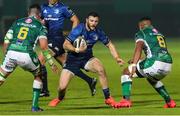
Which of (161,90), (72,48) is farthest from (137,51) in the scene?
(72,48)

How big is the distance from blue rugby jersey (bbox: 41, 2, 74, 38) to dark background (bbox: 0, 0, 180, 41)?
99.0 feet

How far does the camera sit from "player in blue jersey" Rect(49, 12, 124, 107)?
627 inches

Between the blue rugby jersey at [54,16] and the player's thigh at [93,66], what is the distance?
10.2ft

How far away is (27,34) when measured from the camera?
15.3m

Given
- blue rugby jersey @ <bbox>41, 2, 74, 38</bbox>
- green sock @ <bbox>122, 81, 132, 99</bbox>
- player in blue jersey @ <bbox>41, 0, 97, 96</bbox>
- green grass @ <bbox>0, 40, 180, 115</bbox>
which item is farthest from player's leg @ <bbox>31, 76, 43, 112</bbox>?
blue rugby jersey @ <bbox>41, 2, 74, 38</bbox>

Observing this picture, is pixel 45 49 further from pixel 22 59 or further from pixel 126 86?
pixel 126 86

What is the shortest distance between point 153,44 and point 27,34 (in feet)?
7.98

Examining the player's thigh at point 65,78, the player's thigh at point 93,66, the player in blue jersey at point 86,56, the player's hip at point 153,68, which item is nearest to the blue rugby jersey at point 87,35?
the player in blue jersey at point 86,56

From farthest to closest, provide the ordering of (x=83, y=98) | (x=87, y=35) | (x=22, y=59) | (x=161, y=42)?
(x=83, y=98), (x=87, y=35), (x=161, y=42), (x=22, y=59)

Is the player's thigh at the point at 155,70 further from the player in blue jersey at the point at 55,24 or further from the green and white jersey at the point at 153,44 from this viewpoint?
the player in blue jersey at the point at 55,24

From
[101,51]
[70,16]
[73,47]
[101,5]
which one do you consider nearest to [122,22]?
[101,5]

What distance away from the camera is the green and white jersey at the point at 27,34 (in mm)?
15250

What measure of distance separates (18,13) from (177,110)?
33900 millimetres

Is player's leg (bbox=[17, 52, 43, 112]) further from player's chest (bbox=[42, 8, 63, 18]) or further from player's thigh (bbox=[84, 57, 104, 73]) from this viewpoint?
player's chest (bbox=[42, 8, 63, 18])
